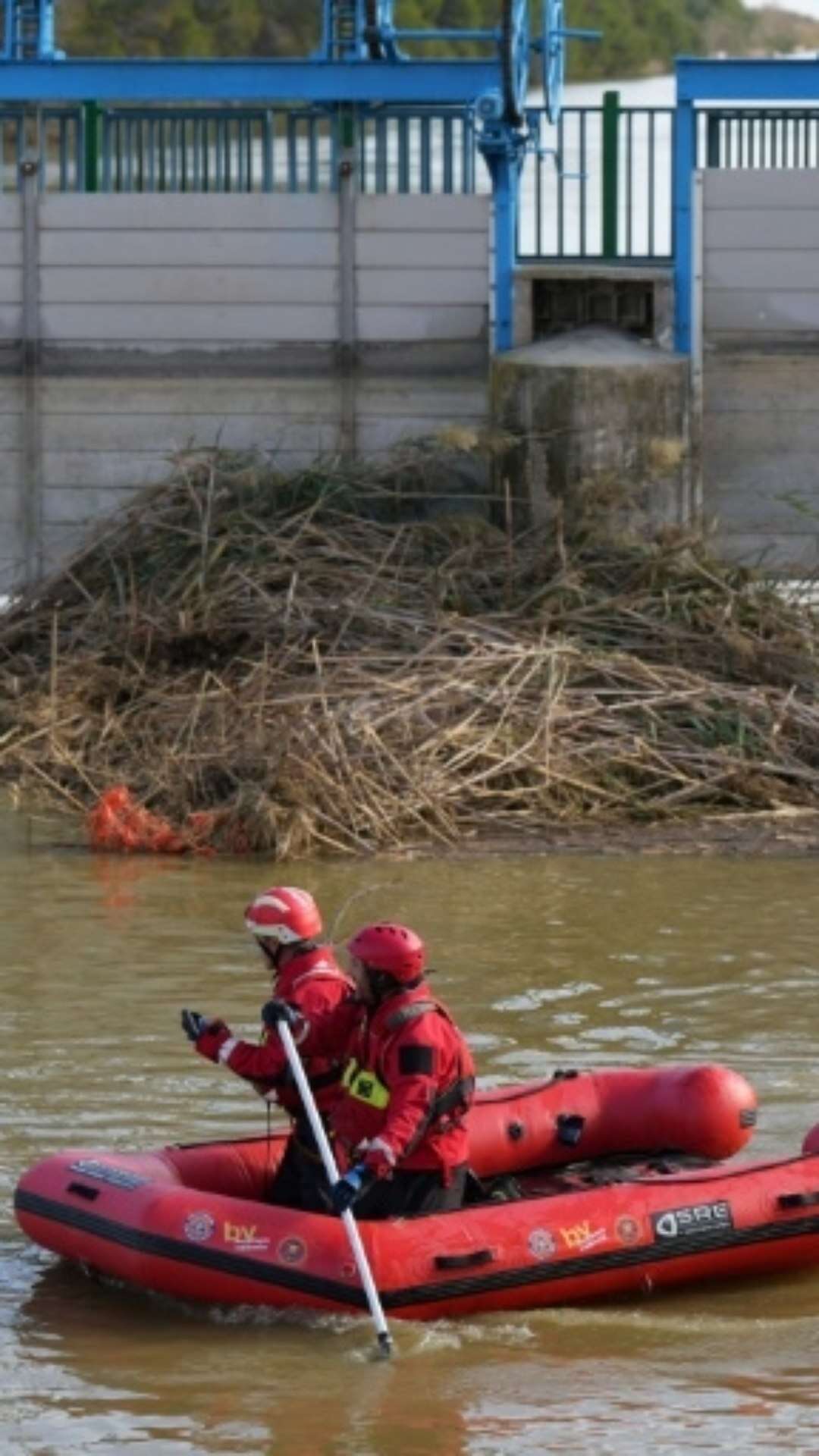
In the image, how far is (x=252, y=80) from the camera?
62.3ft

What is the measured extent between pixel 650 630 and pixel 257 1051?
23.3 ft

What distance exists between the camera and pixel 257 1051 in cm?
875

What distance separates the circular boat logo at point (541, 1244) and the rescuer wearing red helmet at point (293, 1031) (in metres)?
0.63

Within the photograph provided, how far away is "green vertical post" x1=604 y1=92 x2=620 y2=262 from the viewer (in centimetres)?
1859

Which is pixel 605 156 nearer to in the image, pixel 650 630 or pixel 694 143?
pixel 694 143

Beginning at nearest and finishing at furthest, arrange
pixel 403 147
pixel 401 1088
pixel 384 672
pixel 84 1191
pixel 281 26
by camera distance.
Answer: pixel 401 1088, pixel 84 1191, pixel 384 672, pixel 403 147, pixel 281 26

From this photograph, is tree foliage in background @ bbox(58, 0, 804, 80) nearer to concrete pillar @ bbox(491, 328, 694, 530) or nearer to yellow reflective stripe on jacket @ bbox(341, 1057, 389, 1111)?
concrete pillar @ bbox(491, 328, 694, 530)

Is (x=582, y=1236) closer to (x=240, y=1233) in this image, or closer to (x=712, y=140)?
(x=240, y=1233)

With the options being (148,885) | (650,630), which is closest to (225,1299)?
(148,885)

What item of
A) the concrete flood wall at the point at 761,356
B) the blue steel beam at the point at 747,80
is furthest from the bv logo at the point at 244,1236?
the blue steel beam at the point at 747,80

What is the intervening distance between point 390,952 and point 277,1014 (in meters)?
0.41

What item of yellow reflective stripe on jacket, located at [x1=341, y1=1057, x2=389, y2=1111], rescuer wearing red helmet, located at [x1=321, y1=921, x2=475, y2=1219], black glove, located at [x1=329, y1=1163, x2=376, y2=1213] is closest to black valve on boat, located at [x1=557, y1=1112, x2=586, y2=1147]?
rescuer wearing red helmet, located at [x1=321, y1=921, x2=475, y2=1219]

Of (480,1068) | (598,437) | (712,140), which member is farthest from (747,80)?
(480,1068)

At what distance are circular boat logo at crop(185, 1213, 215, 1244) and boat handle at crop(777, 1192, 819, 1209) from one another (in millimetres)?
1697
